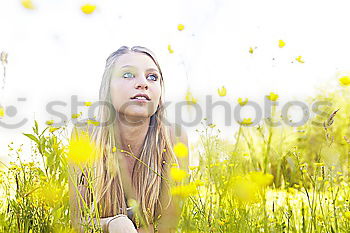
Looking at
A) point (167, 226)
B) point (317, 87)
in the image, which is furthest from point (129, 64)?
point (317, 87)

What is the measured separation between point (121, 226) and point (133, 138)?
75 centimetres

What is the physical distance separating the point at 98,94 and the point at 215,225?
1.16 meters

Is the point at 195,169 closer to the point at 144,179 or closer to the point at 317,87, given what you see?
the point at 144,179

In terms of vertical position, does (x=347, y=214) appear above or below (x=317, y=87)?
below

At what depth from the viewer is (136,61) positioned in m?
2.22

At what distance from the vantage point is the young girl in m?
2.11

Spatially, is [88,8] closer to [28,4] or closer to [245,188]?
[28,4]

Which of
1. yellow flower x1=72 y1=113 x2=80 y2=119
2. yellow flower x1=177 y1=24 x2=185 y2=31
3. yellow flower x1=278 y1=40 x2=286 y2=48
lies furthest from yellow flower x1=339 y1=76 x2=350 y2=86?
yellow flower x1=72 y1=113 x2=80 y2=119

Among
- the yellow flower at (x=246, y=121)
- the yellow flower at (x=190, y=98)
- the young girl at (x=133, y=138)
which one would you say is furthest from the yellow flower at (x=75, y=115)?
the yellow flower at (x=246, y=121)

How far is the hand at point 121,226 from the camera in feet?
5.23

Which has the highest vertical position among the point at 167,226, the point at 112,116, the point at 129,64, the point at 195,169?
the point at 129,64

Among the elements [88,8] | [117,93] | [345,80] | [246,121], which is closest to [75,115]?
[117,93]

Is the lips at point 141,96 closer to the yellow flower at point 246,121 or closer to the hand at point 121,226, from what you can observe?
the hand at point 121,226

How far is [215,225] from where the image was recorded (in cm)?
149
